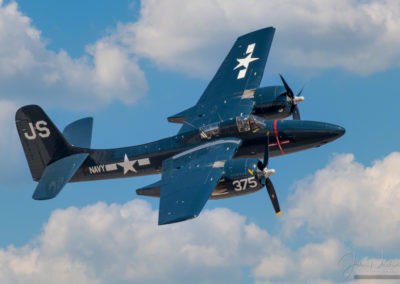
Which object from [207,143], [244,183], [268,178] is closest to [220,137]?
[207,143]

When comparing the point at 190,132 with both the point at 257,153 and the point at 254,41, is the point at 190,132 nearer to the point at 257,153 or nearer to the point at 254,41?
the point at 257,153

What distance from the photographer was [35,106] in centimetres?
4194

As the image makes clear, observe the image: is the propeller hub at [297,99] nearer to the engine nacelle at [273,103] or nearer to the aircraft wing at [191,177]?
the engine nacelle at [273,103]

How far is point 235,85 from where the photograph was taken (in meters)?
44.7

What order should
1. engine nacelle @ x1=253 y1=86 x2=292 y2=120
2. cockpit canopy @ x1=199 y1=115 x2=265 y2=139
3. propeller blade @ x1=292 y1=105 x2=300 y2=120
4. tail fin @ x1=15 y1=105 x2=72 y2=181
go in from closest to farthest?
cockpit canopy @ x1=199 y1=115 x2=265 y2=139, tail fin @ x1=15 y1=105 x2=72 y2=181, engine nacelle @ x1=253 y1=86 x2=292 y2=120, propeller blade @ x1=292 y1=105 x2=300 y2=120

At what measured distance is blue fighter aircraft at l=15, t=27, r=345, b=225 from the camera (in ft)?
118

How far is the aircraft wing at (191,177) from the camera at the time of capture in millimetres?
33031

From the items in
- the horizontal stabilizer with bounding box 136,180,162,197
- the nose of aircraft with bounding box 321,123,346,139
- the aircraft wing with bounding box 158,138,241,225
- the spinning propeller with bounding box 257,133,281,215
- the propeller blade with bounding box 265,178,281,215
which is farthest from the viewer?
the nose of aircraft with bounding box 321,123,346,139

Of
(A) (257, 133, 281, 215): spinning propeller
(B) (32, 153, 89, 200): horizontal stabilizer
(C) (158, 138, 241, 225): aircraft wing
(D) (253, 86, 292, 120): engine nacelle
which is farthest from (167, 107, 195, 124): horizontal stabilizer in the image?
(A) (257, 133, 281, 215): spinning propeller

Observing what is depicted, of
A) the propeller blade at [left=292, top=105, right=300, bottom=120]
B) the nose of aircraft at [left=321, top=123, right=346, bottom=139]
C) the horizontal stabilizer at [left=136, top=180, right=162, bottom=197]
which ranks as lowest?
the horizontal stabilizer at [left=136, top=180, right=162, bottom=197]

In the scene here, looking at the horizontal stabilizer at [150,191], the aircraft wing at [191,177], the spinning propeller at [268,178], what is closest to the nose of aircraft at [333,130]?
the spinning propeller at [268,178]

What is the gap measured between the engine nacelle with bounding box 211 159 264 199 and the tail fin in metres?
13.2

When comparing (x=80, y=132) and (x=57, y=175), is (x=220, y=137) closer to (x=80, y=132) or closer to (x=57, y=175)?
(x=57, y=175)

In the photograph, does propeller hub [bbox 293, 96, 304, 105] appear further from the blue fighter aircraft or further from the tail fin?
the tail fin
